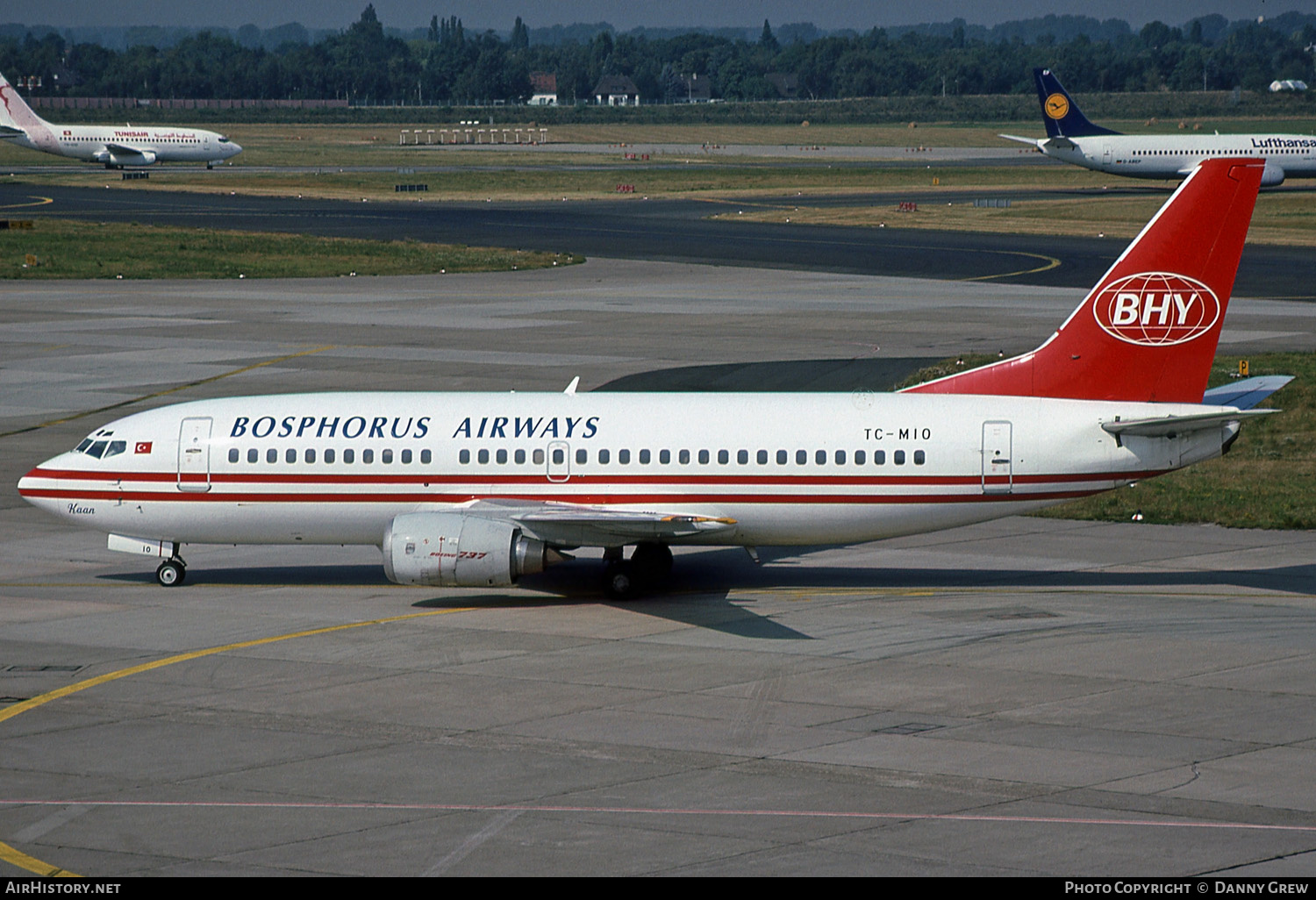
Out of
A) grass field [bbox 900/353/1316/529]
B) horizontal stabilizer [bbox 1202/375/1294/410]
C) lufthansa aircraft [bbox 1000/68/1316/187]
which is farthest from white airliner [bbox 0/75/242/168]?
horizontal stabilizer [bbox 1202/375/1294/410]

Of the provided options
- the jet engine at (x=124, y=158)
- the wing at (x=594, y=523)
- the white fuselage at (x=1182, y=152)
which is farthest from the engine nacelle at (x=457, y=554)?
the jet engine at (x=124, y=158)

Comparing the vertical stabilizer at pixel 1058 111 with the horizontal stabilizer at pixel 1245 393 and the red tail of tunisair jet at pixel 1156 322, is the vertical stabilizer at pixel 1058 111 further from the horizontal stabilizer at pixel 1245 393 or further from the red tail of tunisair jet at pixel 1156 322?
the red tail of tunisair jet at pixel 1156 322

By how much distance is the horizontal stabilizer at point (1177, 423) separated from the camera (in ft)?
103

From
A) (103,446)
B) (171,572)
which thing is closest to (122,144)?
(103,446)

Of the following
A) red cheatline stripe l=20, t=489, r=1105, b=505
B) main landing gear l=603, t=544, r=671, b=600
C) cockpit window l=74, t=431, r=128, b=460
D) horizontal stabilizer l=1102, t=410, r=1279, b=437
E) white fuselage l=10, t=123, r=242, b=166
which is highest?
white fuselage l=10, t=123, r=242, b=166

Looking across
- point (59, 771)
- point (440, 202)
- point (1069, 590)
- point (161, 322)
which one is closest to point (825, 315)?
point (161, 322)

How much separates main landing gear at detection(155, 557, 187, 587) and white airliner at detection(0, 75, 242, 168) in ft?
539

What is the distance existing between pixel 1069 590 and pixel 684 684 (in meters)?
10.9

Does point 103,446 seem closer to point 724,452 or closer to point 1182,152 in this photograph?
point 724,452

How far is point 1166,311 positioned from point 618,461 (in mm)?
11696

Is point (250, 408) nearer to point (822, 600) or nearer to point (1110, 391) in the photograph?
point (822, 600)

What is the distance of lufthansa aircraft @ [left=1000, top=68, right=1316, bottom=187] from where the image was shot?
143 m

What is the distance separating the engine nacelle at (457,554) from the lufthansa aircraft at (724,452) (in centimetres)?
5

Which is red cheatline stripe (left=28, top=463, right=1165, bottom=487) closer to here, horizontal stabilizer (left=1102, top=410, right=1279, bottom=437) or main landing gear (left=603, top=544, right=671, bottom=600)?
horizontal stabilizer (left=1102, top=410, right=1279, bottom=437)
